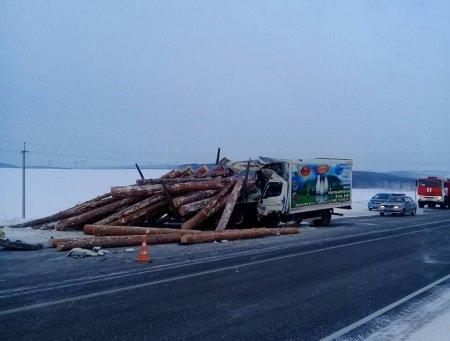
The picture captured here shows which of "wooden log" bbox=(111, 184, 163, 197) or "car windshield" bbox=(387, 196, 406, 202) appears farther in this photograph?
"car windshield" bbox=(387, 196, 406, 202)

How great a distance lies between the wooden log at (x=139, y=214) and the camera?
2166 centimetres

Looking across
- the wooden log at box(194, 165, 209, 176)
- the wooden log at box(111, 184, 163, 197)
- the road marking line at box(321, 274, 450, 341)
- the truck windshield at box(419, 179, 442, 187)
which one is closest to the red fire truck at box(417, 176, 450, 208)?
the truck windshield at box(419, 179, 442, 187)

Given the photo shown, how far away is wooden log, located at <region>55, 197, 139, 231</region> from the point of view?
72.0ft

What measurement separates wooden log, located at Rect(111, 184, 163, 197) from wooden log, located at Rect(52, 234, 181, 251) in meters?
4.71

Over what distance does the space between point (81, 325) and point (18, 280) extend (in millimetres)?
4224

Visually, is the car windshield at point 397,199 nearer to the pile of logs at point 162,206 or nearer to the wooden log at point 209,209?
the pile of logs at point 162,206

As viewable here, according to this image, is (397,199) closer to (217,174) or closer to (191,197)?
(217,174)

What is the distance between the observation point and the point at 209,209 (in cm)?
2278

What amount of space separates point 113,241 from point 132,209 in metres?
5.08

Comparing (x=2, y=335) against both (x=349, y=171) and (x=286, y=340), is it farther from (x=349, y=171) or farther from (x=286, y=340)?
(x=349, y=171)

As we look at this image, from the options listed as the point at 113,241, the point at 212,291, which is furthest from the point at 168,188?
the point at 212,291

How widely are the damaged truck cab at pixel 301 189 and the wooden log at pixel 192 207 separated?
305 centimetres

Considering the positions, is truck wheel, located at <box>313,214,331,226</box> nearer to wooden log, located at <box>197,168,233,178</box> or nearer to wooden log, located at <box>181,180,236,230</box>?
wooden log, located at <box>197,168,233,178</box>

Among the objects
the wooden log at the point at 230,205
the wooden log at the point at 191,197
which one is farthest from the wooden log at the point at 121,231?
the wooden log at the point at 191,197
